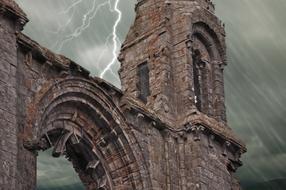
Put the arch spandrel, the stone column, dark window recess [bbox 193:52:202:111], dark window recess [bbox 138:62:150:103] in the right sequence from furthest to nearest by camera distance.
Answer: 1. dark window recess [bbox 193:52:202:111]
2. dark window recess [bbox 138:62:150:103]
3. the arch spandrel
4. the stone column

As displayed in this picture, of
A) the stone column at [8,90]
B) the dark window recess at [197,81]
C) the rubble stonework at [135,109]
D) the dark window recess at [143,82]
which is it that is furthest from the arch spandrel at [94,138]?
the dark window recess at [197,81]

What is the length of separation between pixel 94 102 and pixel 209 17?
291 inches

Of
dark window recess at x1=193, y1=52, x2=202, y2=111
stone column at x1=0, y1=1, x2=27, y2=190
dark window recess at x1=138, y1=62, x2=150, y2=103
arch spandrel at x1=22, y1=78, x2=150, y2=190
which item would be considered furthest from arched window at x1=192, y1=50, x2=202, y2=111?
stone column at x1=0, y1=1, x2=27, y2=190

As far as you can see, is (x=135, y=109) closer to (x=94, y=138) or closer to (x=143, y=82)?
(x=94, y=138)

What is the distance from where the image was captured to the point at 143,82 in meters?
24.1

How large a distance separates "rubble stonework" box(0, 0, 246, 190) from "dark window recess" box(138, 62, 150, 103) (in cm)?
5

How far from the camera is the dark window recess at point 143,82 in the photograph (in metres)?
23.6

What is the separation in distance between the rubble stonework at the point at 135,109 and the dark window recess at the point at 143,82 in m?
0.05

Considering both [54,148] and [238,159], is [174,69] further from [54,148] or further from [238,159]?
[54,148]

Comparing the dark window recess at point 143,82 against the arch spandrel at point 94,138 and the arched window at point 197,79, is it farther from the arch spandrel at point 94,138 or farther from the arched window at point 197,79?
the arch spandrel at point 94,138

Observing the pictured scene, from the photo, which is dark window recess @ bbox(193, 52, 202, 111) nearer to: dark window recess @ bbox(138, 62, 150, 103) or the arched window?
the arched window

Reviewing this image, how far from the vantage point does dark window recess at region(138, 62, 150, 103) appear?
23609mm

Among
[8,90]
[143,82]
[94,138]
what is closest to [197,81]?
[143,82]

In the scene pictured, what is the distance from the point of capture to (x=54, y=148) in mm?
18984
